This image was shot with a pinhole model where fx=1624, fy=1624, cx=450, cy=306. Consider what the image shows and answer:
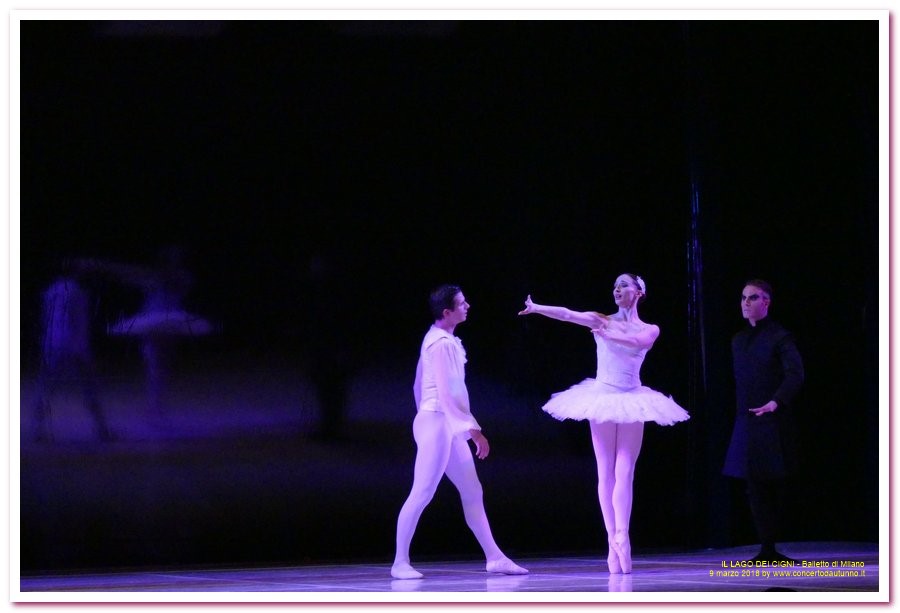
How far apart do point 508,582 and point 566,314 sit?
1.34 meters

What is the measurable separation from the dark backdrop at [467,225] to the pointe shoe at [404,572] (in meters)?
0.75

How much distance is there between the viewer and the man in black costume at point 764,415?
816cm

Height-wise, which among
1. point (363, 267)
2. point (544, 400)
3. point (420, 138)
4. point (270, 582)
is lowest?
point (270, 582)

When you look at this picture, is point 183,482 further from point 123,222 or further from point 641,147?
point 641,147

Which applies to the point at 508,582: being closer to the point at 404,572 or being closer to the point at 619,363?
the point at 404,572

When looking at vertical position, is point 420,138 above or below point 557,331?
above

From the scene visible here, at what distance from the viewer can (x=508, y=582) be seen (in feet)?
25.8

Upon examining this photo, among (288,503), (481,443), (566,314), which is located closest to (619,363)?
(566,314)

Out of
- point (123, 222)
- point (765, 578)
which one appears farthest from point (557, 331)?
point (123, 222)

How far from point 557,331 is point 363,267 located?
1.22m

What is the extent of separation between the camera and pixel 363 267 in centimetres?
872

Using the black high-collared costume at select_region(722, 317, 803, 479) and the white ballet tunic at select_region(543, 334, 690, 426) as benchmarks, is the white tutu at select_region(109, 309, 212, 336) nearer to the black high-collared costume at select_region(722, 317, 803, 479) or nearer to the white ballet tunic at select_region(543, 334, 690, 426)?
the white ballet tunic at select_region(543, 334, 690, 426)

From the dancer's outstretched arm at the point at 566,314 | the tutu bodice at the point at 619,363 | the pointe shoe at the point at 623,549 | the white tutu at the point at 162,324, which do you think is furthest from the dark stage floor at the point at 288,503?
the dancer's outstretched arm at the point at 566,314

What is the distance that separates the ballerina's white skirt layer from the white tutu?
192cm
